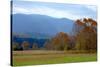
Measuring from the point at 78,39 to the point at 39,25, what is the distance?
0.52 metres

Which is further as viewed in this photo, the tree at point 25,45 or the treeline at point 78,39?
the treeline at point 78,39

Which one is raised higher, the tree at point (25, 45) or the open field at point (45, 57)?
the tree at point (25, 45)

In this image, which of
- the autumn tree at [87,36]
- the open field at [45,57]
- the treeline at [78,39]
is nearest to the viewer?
the open field at [45,57]

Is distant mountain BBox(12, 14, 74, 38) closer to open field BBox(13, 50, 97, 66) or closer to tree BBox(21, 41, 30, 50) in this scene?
tree BBox(21, 41, 30, 50)

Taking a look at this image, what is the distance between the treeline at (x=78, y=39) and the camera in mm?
2596

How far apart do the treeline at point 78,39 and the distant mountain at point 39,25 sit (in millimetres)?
71

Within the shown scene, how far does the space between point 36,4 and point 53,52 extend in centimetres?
59

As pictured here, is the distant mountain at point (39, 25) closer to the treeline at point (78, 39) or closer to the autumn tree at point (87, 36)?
the treeline at point (78, 39)

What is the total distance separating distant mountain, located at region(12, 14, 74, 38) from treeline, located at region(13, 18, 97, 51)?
71 mm

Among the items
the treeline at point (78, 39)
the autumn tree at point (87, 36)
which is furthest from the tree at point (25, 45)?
the autumn tree at point (87, 36)

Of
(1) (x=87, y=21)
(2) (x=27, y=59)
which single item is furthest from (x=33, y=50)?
(1) (x=87, y=21)

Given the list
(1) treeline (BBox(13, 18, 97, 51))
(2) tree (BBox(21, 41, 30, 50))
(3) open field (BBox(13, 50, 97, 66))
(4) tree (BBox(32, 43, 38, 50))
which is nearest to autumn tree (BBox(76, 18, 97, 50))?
(1) treeline (BBox(13, 18, 97, 51))

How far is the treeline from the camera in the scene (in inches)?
102

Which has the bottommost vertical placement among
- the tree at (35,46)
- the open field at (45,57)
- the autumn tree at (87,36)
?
the open field at (45,57)
